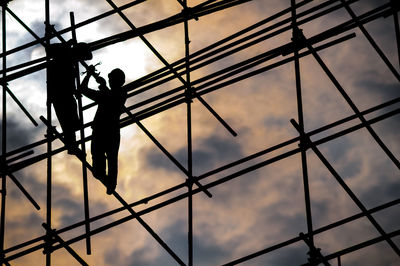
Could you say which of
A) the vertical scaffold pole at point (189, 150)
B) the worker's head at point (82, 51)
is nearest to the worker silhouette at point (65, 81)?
the worker's head at point (82, 51)

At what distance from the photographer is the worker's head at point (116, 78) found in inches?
436

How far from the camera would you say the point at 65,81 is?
36.7 ft

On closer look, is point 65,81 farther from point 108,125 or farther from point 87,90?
point 108,125

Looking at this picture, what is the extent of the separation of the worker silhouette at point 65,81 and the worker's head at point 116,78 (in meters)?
0.46

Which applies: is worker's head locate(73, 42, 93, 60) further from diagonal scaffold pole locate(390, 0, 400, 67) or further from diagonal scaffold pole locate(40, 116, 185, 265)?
diagonal scaffold pole locate(390, 0, 400, 67)

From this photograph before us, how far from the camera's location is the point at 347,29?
10930 millimetres

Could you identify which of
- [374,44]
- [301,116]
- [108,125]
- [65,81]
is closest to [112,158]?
[108,125]

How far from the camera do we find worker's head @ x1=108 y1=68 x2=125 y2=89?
436 inches

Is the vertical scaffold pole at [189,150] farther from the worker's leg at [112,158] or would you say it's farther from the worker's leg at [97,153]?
the worker's leg at [97,153]

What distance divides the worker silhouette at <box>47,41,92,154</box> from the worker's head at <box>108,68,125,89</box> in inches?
17.9

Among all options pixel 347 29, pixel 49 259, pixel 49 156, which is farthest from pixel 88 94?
pixel 347 29

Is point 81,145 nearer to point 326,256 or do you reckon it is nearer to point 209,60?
point 209,60

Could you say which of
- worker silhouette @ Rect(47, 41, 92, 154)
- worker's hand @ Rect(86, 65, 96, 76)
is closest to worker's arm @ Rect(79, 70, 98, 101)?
worker's hand @ Rect(86, 65, 96, 76)

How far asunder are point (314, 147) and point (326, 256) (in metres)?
1.25
